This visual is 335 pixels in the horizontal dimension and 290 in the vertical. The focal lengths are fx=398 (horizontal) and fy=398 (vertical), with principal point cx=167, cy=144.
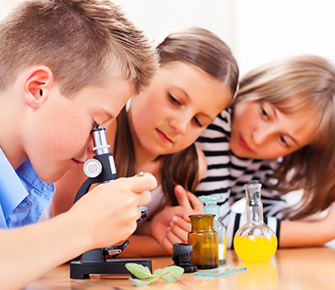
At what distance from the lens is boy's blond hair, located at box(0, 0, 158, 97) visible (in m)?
0.88

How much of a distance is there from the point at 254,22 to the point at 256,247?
1.74 metres

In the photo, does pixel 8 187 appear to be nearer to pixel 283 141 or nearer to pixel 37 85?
pixel 37 85

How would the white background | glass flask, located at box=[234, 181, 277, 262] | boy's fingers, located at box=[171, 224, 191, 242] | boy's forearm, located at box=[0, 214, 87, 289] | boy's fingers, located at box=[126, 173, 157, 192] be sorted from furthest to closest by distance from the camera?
the white background
boy's fingers, located at box=[171, 224, 191, 242]
glass flask, located at box=[234, 181, 277, 262]
boy's fingers, located at box=[126, 173, 157, 192]
boy's forearm, located at box=[0, 214, 87, 289]

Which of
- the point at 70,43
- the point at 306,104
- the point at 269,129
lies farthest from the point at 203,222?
the point at 306,104

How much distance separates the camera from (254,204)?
1.11 m

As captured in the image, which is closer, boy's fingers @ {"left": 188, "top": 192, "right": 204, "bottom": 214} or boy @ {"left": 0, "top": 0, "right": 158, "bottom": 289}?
boy @ {"left": 0, "top": 0, "right": 158, "bottom": 289}

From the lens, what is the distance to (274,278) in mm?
869

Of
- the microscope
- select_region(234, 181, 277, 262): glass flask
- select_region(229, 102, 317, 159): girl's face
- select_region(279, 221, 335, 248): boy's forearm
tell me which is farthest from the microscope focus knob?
select_region(229, 102, 317, 159): girl's face

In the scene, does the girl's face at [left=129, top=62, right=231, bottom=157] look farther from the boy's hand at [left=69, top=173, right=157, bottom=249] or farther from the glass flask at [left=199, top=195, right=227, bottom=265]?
the boy's hand at [left=69, top=173, right=157, bottom=249]

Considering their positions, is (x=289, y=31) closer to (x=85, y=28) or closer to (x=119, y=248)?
(x=85, y=28)

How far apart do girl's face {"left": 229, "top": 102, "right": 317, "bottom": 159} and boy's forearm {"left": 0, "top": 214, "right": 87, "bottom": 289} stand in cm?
113

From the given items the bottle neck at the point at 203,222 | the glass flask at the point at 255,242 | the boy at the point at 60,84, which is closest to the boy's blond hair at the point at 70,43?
the boy at the point at 60,84

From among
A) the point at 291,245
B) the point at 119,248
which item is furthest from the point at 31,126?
the point at 291,245

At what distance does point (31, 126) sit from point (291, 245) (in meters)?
0.99
